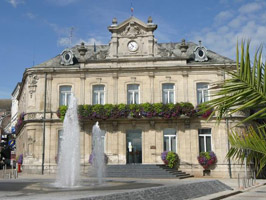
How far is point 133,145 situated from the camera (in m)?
28.1

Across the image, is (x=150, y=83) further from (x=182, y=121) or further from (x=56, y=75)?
(x=56, y=75)

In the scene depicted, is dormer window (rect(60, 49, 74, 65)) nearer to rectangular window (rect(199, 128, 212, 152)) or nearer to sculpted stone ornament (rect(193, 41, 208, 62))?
sculpted stone ornament (rect(193, 41, 208, 62))

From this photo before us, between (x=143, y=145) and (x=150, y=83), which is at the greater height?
(x=150, y=83)

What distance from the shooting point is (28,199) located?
28.3ft

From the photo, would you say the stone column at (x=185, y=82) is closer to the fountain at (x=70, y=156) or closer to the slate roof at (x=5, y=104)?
the fountain at (x=70, y=156)

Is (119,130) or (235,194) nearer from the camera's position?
(235,194)

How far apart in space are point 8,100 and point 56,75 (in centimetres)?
5046

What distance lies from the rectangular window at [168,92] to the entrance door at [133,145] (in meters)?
3.73

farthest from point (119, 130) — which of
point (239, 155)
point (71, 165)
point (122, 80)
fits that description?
point (239, 155)

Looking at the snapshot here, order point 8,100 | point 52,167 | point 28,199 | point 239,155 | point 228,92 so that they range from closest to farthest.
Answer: point 228,92 → point 239,155 → point 28,199 → point 52,167 → point 8,100

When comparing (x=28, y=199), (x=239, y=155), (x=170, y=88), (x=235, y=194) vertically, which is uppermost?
(x=170, y=88)

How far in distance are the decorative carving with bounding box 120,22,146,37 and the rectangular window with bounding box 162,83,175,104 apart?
5.06 metres

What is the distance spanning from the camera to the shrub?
2658 cm

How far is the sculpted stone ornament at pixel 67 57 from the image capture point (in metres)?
29.6
